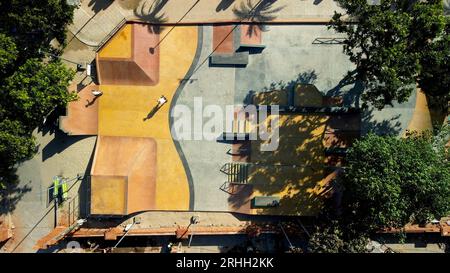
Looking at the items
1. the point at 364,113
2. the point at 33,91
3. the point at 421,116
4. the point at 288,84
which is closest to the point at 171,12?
the point at 288,84

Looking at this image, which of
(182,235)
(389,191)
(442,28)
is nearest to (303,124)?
(389,191)

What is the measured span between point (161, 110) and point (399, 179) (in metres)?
18.3

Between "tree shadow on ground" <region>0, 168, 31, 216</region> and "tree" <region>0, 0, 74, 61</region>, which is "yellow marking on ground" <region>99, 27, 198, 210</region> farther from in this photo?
"tree shadow on ground" <region>0, 168, 31, 216</region>

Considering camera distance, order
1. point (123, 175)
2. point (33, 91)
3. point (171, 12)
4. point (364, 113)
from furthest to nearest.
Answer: point (364, 113)
point (171, 12)
point (123, 175)
point (33, 91)

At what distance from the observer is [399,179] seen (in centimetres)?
2252

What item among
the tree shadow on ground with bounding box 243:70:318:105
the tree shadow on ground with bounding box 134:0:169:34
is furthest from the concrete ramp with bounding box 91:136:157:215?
the tree shadow on ground with bounding box 134:0:169:34

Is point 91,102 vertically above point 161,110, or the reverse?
point 91,102

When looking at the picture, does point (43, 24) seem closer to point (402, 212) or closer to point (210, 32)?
point (210, 32)

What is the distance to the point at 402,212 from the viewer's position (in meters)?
23.0

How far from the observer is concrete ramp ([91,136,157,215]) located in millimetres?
28359

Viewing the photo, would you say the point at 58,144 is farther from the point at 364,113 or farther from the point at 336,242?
the point at 364,113

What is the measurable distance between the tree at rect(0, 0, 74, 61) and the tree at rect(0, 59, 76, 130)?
2791 mm

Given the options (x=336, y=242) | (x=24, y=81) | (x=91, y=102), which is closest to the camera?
(x=24, y=81)
